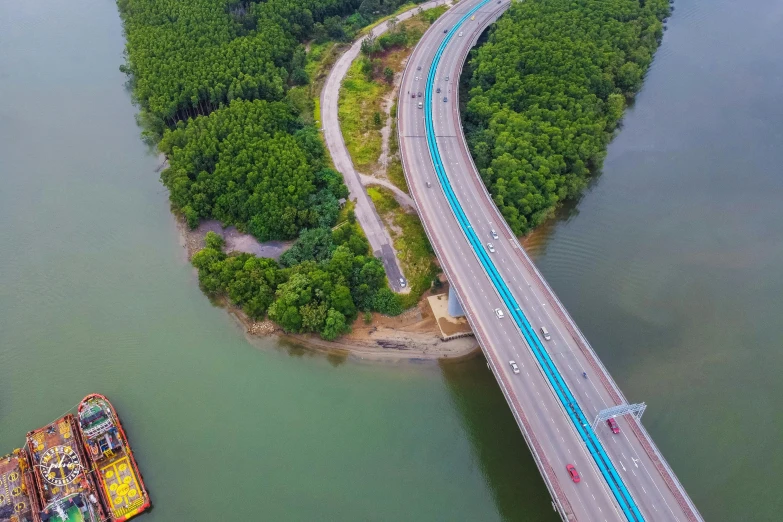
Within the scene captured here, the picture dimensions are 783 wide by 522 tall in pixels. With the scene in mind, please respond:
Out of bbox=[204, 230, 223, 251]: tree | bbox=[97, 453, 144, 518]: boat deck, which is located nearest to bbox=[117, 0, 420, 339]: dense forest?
bbox=[204, 230, 223, 251]: tree

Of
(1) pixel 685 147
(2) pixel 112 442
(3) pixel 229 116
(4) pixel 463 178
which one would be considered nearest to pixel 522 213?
A: (4) pixel 463 178

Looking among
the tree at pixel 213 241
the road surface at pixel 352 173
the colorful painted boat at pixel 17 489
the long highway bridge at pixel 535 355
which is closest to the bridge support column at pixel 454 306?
the long highway bridge at pixel 535 355

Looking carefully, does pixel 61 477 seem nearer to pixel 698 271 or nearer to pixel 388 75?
pixel 698 271

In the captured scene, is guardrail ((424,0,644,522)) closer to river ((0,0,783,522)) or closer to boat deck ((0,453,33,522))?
river ((0,0,783,522))

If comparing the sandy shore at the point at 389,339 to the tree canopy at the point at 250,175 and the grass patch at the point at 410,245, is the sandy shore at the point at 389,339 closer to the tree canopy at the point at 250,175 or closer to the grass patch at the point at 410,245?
the grass patch at the point at 410,245

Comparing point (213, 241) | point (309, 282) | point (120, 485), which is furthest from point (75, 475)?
point (213, 241)

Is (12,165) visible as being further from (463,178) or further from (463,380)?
(463,380)
